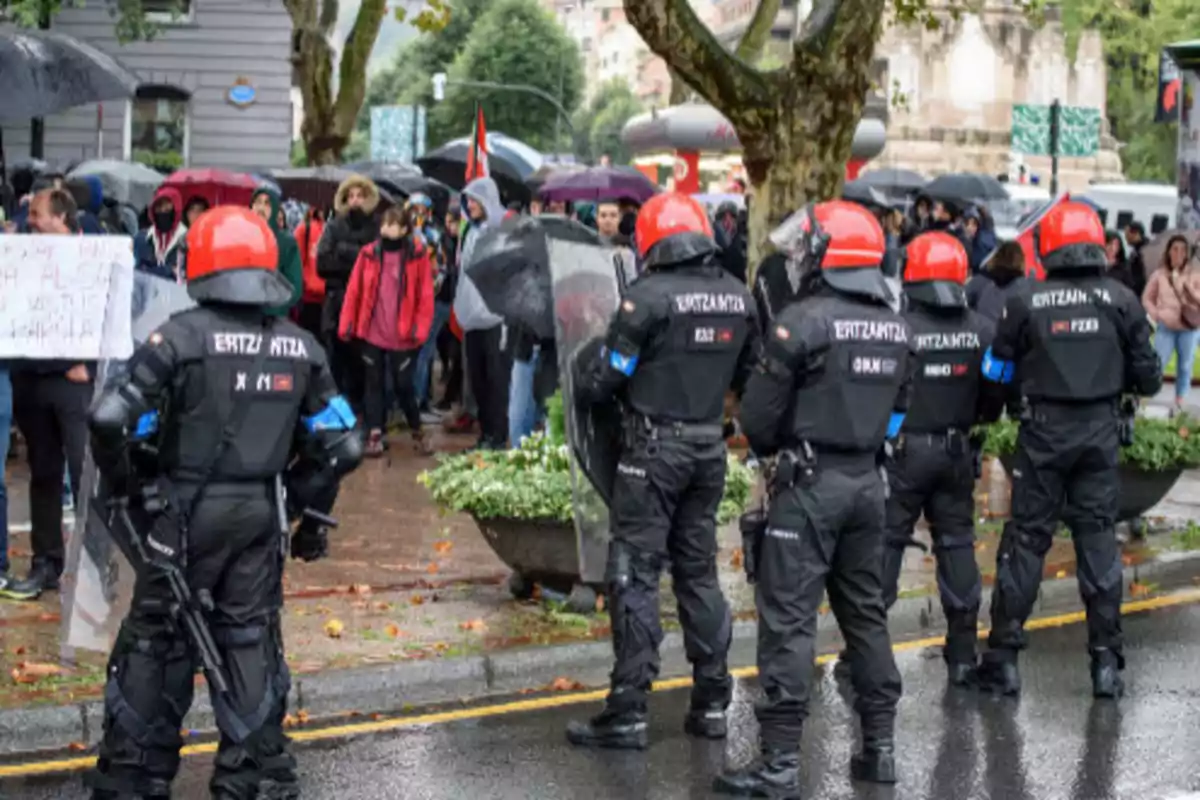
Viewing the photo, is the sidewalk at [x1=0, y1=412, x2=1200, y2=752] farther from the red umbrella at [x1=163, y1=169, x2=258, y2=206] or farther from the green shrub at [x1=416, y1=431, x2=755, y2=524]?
the red umbrella at [x1=163, y1=169, x2=258, y2=206]

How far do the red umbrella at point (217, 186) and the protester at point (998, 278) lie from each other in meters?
6.50

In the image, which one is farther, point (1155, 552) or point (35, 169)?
point (35, 169)

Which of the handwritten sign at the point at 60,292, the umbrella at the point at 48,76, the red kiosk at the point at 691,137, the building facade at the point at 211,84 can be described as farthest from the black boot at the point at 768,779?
the building facade at the point at 211,84

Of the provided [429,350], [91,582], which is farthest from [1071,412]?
[429,350]

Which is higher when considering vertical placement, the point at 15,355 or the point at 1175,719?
the point at 15,355

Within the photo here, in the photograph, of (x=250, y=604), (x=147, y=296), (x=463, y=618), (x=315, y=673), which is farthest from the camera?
(x=463, y=618)

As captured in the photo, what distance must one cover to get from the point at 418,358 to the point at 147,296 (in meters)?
7.53

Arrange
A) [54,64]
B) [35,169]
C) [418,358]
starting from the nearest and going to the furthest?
[54,64] → [418,358] → [35,169]


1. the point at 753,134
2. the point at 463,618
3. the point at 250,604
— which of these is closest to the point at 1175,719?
the point at 463,618

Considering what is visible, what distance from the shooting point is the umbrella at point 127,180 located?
20891 mm

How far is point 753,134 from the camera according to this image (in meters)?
15.9

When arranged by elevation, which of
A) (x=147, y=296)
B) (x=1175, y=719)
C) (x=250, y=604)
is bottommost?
(x=1175, y=719)

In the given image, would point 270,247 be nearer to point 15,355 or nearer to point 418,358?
point 15,355

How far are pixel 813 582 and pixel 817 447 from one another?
48 centimetres
